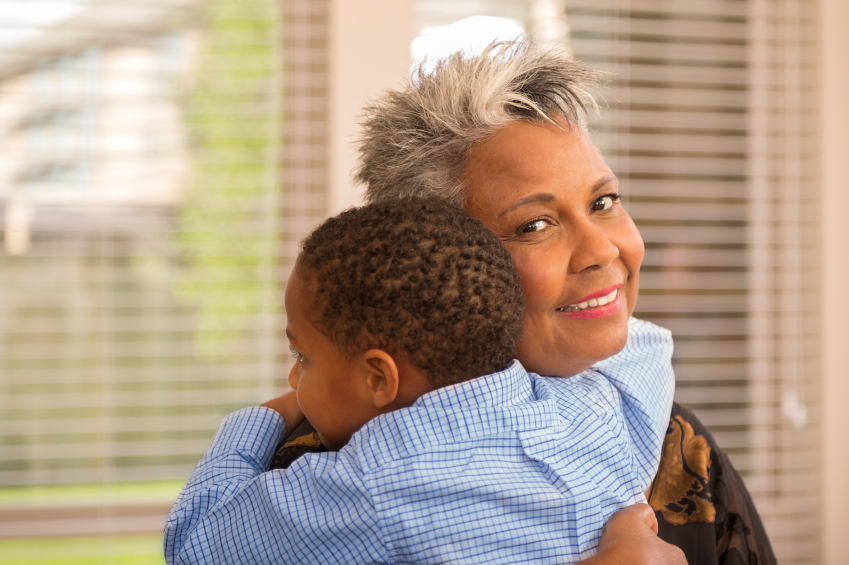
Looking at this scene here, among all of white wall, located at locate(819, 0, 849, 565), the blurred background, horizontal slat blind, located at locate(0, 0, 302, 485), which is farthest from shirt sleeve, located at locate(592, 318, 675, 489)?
white wall, located at locate(819, 0, 849, 565)

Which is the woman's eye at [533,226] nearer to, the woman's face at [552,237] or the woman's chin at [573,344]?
the woman's face at [552,237]

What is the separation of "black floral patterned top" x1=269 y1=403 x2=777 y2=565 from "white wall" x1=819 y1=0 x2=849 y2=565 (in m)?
1.86

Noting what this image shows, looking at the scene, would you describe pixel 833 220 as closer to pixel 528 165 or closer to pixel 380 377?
pixel 528 165

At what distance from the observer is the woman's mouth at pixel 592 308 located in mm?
1021

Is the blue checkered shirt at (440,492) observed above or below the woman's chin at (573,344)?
below

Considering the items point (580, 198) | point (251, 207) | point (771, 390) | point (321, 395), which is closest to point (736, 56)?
point (771, 390)

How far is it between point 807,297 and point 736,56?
3.25ft

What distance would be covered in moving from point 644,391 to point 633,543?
0.93 feet

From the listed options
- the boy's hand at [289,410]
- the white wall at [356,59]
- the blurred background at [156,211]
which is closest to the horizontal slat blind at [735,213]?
the blurred background at [156,211]

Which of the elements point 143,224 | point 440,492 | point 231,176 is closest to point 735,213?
point 231,176

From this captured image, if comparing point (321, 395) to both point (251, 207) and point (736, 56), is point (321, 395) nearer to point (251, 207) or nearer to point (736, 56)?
point (251, 207)

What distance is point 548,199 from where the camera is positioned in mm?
1000

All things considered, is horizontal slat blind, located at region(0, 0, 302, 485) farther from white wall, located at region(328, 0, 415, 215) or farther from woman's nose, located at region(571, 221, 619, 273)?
woman's nose, located at region(571, 221, 619, 273)

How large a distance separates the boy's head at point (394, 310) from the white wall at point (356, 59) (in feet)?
5.38
